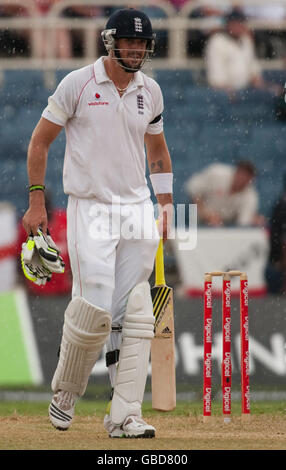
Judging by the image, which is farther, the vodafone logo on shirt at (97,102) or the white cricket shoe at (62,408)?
the white cricket shoe at (62,408)

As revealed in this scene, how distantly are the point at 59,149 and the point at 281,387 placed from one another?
4401mm

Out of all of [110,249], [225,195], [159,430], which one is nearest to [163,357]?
[159,430]

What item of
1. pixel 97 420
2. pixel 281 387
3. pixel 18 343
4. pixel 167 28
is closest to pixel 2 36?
pixel 167 28

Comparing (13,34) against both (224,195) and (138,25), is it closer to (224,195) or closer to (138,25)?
(224,195)

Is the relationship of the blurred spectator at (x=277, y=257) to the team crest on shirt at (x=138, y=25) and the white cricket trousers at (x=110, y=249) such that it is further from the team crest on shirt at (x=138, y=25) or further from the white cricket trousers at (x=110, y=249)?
the team crest on shirt at (x=138, y=25)

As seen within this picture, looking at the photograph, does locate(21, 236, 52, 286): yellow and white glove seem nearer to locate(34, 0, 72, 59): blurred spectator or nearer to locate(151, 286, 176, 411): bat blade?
locate(151, 286, 176, 411): bat blade

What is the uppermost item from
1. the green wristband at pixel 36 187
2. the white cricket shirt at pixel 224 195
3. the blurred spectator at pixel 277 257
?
the green wristband at pixel 36 187

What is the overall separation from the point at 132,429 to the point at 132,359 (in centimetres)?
29

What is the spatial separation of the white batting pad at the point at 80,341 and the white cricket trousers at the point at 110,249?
5 centimetres

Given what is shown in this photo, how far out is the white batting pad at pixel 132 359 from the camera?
4652mm

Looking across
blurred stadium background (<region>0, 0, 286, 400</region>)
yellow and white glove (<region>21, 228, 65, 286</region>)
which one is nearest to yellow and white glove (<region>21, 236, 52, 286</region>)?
yellow and white glove (<region>21, 228, 65, 286</region>)

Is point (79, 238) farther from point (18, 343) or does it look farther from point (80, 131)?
point (18, 343)

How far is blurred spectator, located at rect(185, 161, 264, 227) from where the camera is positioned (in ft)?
33.6

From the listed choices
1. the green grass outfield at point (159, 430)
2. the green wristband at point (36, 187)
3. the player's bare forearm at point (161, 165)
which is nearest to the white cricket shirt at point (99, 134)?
the green wristband at point (36, 187)
